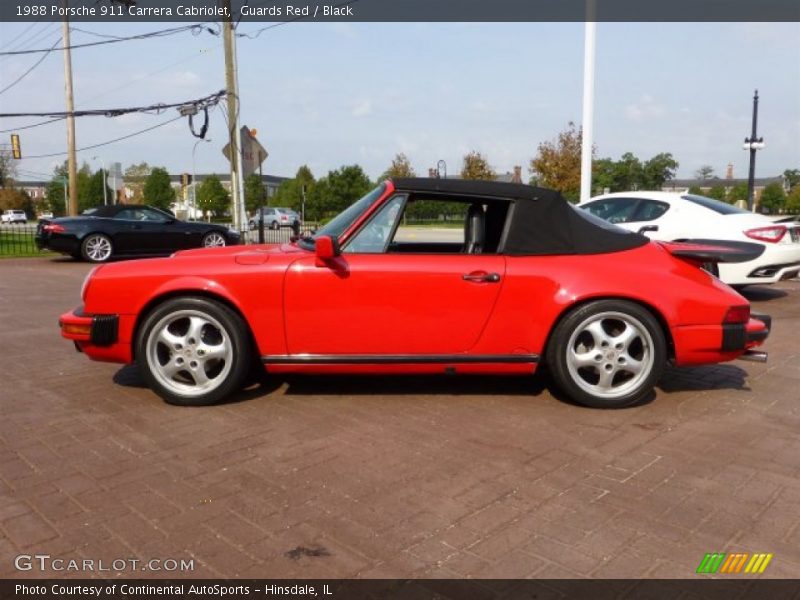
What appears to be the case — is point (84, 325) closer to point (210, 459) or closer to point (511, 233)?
point (210, 459)

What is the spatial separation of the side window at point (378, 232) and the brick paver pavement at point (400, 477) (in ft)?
3.32

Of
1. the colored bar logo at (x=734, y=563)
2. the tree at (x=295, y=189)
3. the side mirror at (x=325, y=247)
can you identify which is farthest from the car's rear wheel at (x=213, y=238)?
the tree at (x=295, y=189)

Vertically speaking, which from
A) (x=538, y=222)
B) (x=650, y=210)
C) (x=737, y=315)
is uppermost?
(x=650, y=210)

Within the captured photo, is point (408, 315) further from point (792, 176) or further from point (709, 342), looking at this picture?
point (792, 176)

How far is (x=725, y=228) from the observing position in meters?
8.09

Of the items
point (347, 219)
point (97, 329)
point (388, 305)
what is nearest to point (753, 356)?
point (388, 305)

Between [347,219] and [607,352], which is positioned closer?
[607,352]

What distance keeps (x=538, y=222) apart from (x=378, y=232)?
3.46 feet

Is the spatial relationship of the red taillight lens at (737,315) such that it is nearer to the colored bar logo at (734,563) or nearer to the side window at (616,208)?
the colored bar logo at (734,563)

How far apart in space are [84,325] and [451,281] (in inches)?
92.7
